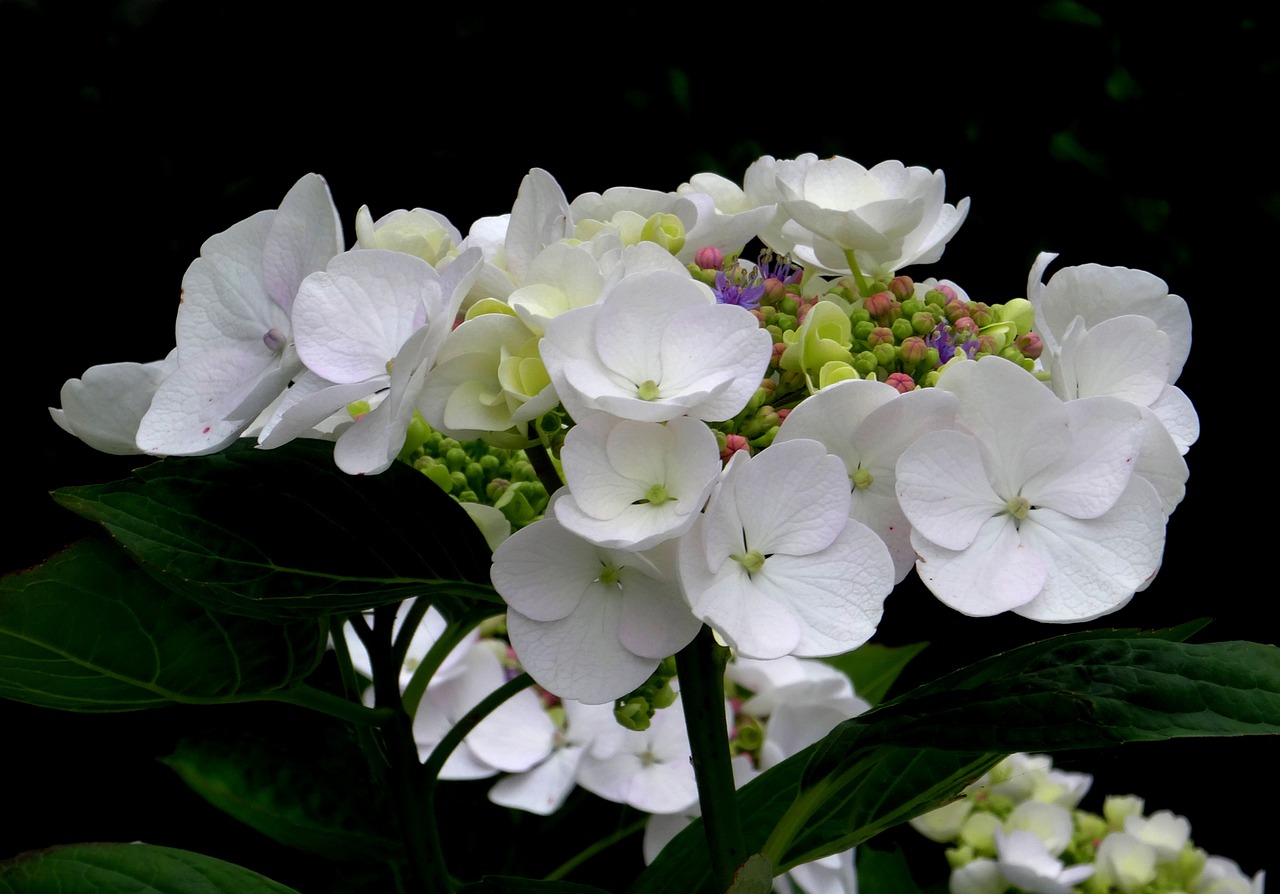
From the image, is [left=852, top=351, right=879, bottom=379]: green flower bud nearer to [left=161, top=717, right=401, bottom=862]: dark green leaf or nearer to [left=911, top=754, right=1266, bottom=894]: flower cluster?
[left=161, top=717, right=401, bottom=862]: dark green leaf

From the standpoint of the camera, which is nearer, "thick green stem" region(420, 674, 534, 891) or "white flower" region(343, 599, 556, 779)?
"thick green stem" region(420, 674, 534, 891)

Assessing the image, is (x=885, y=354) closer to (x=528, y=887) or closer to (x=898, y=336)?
(x=898, y=336)

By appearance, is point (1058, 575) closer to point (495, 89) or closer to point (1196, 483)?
point (495, 89)

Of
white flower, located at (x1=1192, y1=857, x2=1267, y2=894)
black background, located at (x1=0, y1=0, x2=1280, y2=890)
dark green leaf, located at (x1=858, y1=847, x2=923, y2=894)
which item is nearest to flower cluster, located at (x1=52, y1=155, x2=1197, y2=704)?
dark green leaf, located at (x1=858, y1=847, x2=923, y2=894)

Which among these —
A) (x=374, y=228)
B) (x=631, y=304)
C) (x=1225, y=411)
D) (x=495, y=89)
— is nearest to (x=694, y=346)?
(x=631, y=304)

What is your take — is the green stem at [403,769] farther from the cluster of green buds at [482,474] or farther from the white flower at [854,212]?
the white flower at [854,212]
